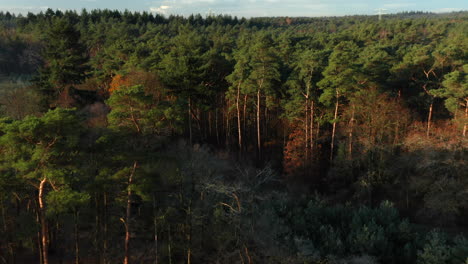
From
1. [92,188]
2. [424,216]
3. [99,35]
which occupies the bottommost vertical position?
[424,216]

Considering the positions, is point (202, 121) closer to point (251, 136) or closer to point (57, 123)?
point (251, 136)

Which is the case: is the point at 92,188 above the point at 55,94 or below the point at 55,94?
below

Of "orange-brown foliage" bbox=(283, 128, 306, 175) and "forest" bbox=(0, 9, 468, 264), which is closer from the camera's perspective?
"forest" bbox=(0, 9, 468, 264)

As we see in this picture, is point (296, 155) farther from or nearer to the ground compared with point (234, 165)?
farther from the ground

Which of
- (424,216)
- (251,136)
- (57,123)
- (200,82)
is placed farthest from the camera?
(251,136)

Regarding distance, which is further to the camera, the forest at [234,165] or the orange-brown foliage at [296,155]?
the orange-brown foliage at [296,155]

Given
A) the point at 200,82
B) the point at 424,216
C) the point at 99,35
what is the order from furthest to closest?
1. the point at 99,35
2. the point at 200,82
3. the point at 424,216

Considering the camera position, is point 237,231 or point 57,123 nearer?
point 57,123

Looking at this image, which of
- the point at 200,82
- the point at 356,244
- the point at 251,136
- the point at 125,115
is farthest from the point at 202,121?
the point at 356,244
